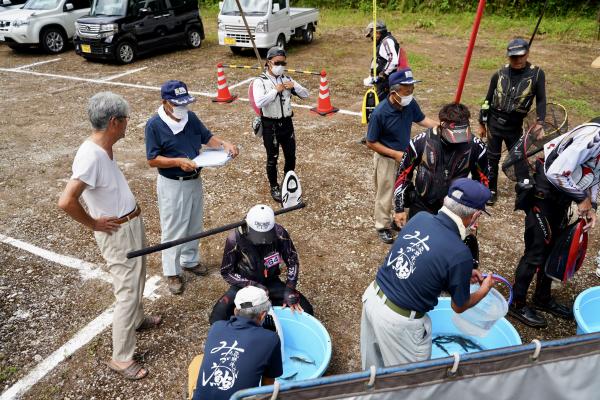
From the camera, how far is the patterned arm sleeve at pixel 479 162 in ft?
13.9

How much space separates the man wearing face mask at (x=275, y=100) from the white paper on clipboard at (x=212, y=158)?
1356 millimetres

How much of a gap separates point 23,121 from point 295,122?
569cm

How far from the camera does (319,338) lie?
4.00 m

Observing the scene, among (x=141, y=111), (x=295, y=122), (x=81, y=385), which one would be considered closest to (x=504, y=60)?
(x=295, y=122)

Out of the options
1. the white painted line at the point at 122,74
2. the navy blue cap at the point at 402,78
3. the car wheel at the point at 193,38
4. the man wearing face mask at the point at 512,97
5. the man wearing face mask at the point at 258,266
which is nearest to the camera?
the man wearing face mask at the point at 258,266

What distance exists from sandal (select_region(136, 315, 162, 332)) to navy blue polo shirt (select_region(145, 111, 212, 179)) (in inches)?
53.9

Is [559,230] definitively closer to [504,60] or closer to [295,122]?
[295,122]

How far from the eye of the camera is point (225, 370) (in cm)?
280

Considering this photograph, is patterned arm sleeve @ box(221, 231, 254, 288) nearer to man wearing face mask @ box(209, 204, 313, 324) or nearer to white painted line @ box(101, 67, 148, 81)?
man wearing face mask @ box(209, 204, 313, 324)

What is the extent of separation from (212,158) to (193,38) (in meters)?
12.4

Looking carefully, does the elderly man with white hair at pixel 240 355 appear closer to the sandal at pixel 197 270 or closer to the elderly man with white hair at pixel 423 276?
the elderly man with white hair at pixel 423 276

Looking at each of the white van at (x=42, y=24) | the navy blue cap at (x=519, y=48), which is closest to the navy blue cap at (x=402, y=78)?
the navy blue cap at (x=519, y=48)

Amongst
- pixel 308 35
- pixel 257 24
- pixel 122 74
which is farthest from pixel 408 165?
pixel 308 35

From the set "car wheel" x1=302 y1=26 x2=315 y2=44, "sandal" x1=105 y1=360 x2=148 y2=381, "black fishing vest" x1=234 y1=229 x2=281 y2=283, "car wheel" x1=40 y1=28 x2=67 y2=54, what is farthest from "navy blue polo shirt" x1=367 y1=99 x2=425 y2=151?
"car wheel" x1=40 y1=28 x2=67 y2=54
